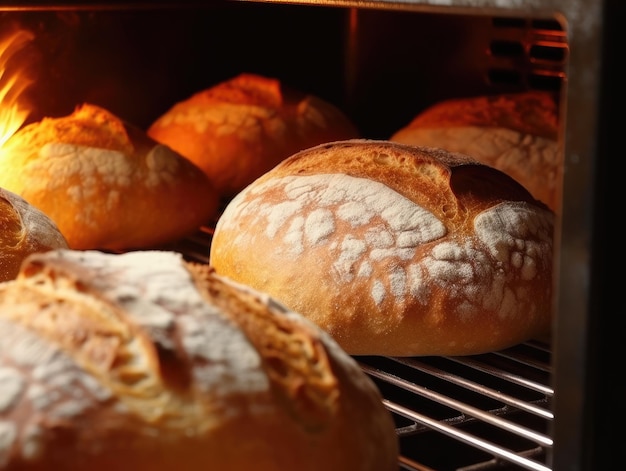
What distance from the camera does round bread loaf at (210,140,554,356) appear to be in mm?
1610

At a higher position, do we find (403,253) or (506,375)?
(403,253)

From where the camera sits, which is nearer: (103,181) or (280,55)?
(103,181)

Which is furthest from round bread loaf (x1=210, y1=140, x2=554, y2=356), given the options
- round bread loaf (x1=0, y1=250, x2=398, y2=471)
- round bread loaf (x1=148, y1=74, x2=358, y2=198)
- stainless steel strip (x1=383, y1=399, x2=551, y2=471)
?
round bread loaf (x1=148, y1=74, x2=358, y2=198)

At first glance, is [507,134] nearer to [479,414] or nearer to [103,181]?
[103,181]

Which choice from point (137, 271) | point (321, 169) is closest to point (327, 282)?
point (321, 169)

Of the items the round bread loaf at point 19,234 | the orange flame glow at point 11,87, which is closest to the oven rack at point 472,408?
the round bread loaf at point 19,234

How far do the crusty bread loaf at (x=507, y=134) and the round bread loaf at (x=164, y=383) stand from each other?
124cm

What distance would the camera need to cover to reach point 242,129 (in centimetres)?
245

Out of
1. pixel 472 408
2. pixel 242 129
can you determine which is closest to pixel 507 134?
pixel 242 129

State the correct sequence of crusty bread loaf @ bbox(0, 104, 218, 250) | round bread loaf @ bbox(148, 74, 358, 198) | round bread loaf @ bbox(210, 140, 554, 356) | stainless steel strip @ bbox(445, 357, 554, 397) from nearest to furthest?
stainless steel strip @ bbox(445, 357, 554, 397) < round bread loaf @ bbox(210, 140, 554, 356) < crusty bread loaf @ bbox(0, 104, 218, 250) < round bread loaf @ bbox(148, 74, 358, 198)

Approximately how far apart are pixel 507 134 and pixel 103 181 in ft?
3.03

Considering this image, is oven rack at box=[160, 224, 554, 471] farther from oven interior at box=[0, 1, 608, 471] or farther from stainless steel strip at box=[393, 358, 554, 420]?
oven interior at box=[0, 1, 608, 471]

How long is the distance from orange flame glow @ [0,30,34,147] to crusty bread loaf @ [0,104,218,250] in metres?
0.04

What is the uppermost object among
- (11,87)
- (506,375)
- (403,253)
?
(11,87)
